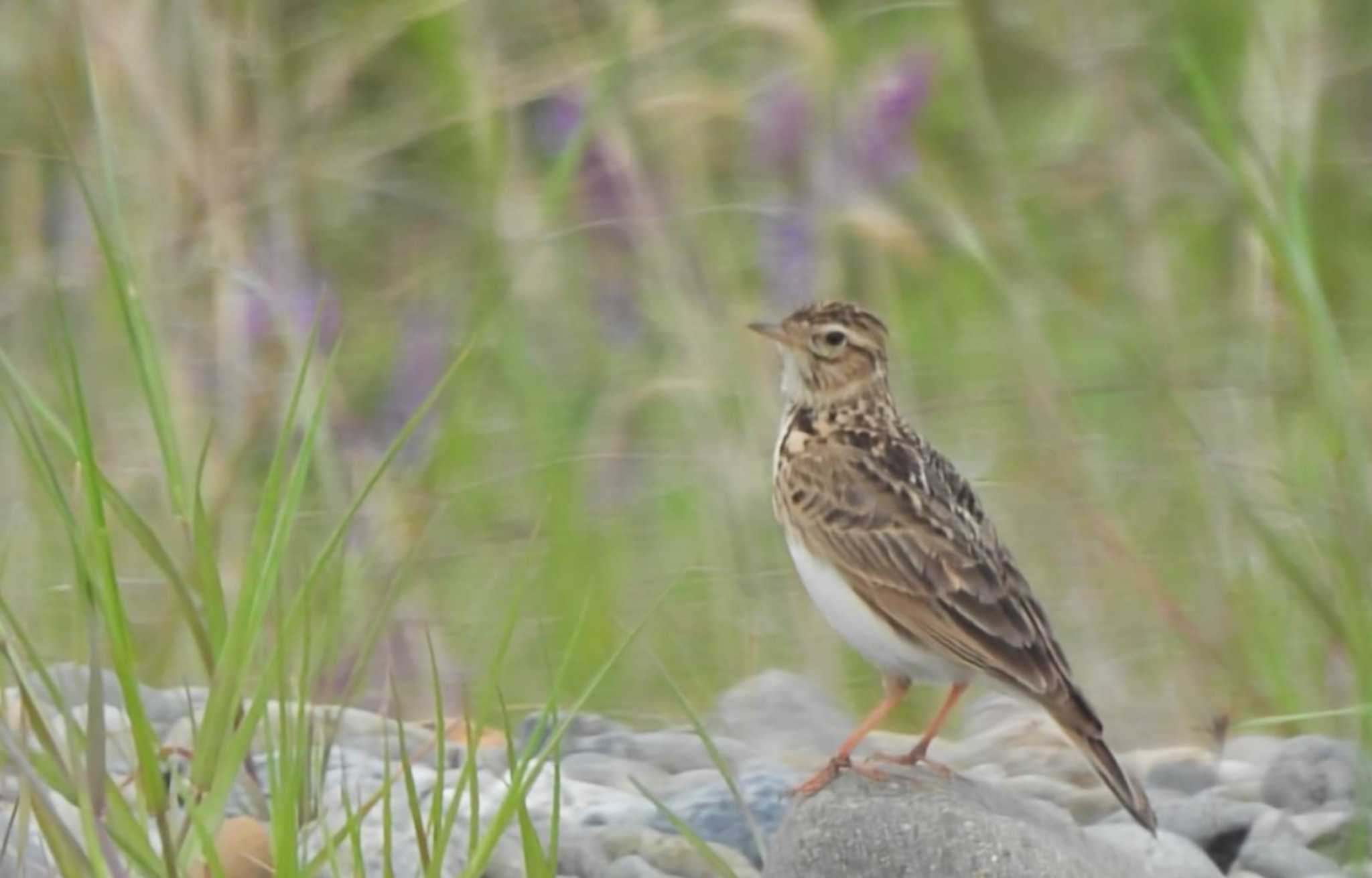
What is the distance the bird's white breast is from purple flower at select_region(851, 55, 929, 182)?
69.9 inches

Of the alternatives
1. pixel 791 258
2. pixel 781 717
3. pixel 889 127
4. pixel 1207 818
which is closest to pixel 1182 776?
pixel 1207 818

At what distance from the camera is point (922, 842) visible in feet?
13.3

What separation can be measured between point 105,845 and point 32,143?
12.3ft

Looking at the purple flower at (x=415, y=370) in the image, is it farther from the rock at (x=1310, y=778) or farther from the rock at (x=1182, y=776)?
the rock at (x=1310, y=778)

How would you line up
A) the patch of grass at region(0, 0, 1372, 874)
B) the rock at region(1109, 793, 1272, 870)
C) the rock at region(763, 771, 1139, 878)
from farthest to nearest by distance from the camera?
1. the patch of grass at region(0, 0, 1372, 874)
2. the rock at region(1109, 793, 1272, 870)
3. the rock at region(763, 771, 1139, 878)

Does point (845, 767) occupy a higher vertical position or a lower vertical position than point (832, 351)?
lower

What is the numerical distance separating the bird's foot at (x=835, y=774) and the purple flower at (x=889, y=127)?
6.76 ft

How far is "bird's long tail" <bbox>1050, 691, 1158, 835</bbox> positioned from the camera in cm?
419

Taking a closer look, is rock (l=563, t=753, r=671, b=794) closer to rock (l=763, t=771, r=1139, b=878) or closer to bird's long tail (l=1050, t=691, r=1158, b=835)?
rock (l=763, t=771, r=1139, b=878)

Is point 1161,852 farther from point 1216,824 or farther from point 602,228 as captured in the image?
point 602,228

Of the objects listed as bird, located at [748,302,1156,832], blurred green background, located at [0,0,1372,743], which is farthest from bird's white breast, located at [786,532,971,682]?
blurred green background, located at [0,0,1372,743]

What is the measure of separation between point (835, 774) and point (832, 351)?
2.90 feet

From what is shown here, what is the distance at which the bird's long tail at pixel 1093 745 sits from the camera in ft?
13.7

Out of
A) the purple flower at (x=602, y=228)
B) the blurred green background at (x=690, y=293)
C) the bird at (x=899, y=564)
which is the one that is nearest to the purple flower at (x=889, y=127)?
the blurred green background at (x=690, y=293)
